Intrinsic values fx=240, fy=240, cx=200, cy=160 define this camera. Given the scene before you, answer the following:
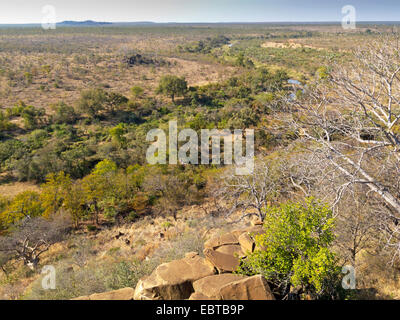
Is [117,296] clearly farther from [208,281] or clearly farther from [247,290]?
[247,290]

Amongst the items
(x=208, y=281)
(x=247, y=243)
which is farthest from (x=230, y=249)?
(x=208, y=281)

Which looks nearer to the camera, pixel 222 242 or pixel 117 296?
pixel 117 296

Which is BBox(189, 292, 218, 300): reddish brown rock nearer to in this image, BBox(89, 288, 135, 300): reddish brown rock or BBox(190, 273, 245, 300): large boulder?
BBox(190, 273, 245, 300): large boulder

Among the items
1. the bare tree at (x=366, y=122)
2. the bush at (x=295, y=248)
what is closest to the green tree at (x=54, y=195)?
the bush at (x=295, y=248)

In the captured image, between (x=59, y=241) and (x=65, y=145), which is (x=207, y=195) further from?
(x=65, y=145)

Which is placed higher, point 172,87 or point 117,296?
point 172,87

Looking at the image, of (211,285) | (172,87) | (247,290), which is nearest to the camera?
(247,290)

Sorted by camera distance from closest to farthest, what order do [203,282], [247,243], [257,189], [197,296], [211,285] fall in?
1. [197,296]
2. [211,285]
3. [203,282]
4. [247,243]
5. [257,189]

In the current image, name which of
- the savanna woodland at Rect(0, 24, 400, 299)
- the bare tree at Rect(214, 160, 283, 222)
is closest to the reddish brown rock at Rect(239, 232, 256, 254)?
the savanna woodland at Rect(0, 24, 400, 299)
